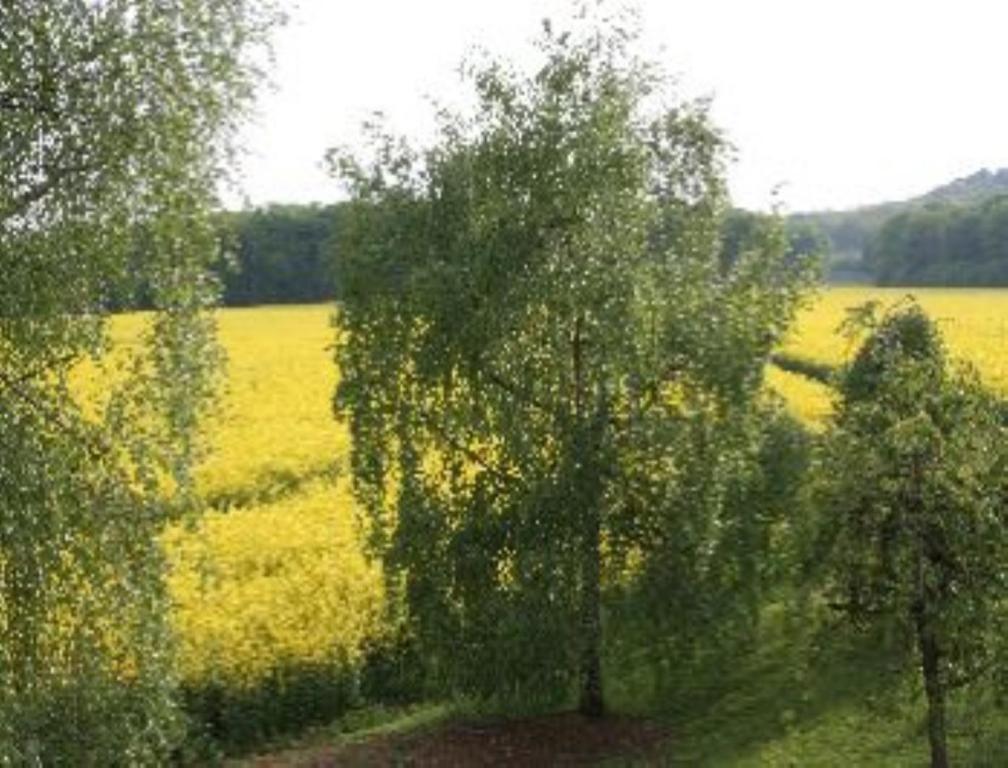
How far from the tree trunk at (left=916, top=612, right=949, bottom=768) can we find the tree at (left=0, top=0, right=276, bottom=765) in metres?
8.32

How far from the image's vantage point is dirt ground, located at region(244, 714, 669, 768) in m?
20.3

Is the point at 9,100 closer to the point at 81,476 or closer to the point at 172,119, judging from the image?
the point at 172,119

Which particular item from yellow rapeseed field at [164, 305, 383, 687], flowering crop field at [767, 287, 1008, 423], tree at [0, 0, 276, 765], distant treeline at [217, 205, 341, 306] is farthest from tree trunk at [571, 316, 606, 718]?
distant treeline at [217, 205, 341, 306]

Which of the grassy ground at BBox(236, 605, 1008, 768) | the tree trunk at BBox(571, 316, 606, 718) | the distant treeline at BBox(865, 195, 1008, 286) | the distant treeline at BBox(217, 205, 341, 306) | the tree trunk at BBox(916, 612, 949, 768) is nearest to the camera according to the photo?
the tree trunk at BBox(916, 612, 949, 768)

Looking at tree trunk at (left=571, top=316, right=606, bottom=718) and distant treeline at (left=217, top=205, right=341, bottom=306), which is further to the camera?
distant treeline at (left=217, top=205, right=341, bottom=306)

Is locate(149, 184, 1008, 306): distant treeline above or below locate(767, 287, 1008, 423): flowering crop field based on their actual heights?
above

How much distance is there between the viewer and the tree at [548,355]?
64.2ft

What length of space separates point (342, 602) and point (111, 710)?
12.0 meters

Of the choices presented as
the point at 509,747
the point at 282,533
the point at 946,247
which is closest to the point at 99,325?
the point at 509,747

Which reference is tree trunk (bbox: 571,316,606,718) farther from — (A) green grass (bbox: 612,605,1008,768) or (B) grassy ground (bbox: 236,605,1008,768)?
(A) green grass (bbox: 612,605,1008,768)

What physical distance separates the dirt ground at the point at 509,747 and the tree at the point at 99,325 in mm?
6494

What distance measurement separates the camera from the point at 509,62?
66.7 ft

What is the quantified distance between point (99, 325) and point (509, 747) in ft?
32.2

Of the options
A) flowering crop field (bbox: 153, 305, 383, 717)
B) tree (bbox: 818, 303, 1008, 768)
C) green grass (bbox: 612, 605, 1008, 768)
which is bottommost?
green grass (bbox: 612, 605, 1008, 768)
